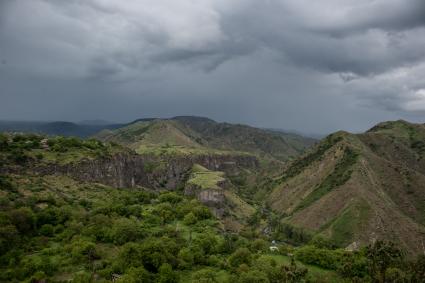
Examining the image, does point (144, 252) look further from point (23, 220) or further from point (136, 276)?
point (23, 220)

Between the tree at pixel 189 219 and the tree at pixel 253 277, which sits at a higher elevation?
the tree at pixel 189 219

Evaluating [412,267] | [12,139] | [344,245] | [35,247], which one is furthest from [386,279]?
[12,139]

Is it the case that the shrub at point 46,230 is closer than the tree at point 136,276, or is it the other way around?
the tree at point 136,276

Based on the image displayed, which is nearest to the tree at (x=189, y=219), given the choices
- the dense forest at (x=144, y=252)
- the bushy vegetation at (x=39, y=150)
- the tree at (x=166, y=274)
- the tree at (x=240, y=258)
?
the dense forest at (x=144, y=252)

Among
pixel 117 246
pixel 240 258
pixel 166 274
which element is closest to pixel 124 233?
pixel 117 246

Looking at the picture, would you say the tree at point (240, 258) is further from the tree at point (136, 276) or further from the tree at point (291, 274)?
the tree at point (136, 276)

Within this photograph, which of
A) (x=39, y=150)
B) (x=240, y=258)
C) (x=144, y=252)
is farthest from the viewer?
(x=39, y=150)

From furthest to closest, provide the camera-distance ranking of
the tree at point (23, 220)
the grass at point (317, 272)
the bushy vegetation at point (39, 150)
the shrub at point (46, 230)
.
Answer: the bushy vegetation at point (39, 150), the shrub at point (46, 230), the grass at point (317, 272), the tree at point (23, 220)

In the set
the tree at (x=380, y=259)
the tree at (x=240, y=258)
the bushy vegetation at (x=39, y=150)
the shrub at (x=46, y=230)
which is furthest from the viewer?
the bushy vegetation at (x=39, y=150)

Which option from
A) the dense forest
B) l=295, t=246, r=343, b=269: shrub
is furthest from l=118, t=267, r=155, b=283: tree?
l=295, t=246, r=343, b=269: shrub

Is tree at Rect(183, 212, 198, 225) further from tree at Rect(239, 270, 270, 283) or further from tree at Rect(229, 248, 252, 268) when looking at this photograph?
tree at Rect(239, 270, 270, 283)

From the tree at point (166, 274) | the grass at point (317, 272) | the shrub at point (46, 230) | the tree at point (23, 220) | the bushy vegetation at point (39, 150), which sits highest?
the bushy vegetation at point (39, 150)

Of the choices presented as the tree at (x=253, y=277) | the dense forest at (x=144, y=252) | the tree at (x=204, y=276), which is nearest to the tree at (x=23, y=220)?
the dense forest at (x=144, y=252)

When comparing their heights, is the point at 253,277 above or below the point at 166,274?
above
